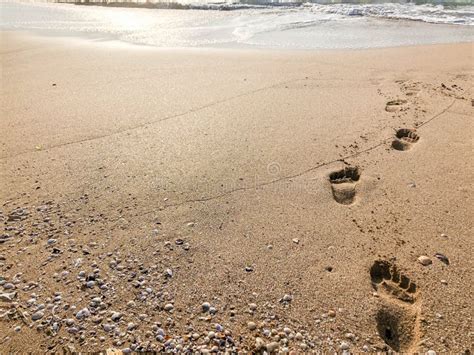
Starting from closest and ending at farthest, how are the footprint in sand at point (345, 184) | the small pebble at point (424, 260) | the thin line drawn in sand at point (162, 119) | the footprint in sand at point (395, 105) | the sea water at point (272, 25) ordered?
1. the small pebble at point (424, 260)
2. the footprint in sand at point (345, 184)
3. the thin line drawn in sand at point (162, 119)
4. the footprint in sand at point (395, 105)
5. the sea water at point (272, 25)

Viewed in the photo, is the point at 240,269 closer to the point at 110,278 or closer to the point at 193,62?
the point at 110,278

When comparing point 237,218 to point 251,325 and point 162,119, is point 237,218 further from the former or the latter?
point 162,119

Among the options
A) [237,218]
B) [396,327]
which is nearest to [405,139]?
[237,218]

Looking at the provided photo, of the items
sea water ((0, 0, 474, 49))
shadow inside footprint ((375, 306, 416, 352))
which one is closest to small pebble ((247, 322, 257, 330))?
shadow inside footprint ((375, 306, 416, 352))

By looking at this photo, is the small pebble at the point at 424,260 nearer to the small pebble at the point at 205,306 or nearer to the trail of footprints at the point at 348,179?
the trail of footprints at the point at 348,179

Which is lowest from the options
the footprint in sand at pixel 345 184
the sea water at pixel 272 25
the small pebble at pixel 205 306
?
the small pebble at pixel 205 306

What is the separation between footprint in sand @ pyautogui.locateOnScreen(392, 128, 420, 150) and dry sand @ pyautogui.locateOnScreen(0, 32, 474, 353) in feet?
0.25

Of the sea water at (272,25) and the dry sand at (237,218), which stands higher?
the sea water at (272,25)

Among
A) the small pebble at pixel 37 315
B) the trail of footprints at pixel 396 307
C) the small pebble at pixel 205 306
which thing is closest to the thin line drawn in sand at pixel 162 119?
the small pebble at pixel 37 315

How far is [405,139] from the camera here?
10.9 feet

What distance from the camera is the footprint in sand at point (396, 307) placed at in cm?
170

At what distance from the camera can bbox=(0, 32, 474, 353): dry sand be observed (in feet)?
5.75

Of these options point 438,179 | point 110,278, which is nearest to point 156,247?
point 110,278

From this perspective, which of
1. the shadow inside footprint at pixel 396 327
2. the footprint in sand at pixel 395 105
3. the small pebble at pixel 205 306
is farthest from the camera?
the footprint in sand at pixel 395 105
